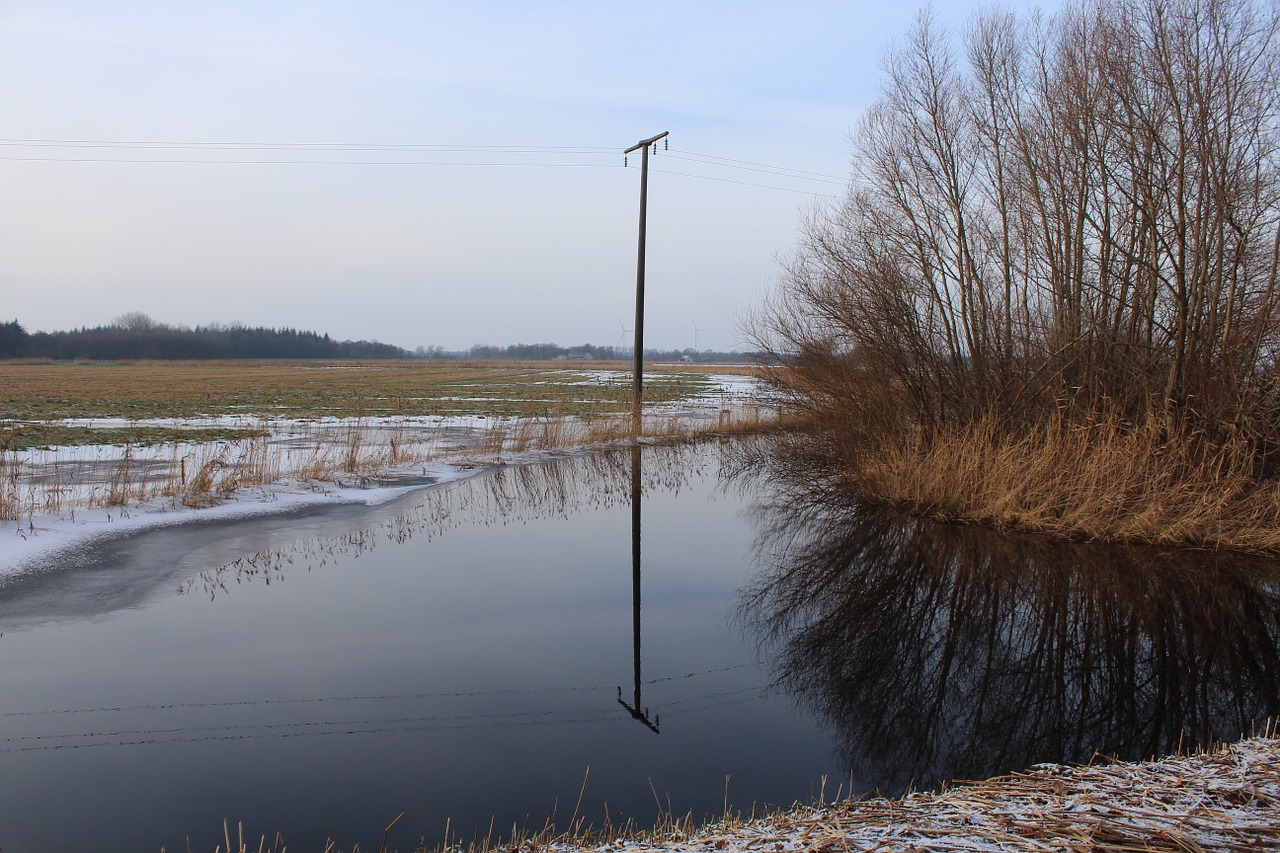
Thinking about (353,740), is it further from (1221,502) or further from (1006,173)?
(1006,173)

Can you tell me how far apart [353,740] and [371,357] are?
158264 mm

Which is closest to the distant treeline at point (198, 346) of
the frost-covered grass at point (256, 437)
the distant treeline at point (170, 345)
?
the distant treeline at point (170, 345)

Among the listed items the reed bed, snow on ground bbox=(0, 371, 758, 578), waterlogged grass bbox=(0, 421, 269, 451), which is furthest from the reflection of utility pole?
waterlogged grass bbox=(0, 421, 269, 451)

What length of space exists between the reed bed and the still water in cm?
54

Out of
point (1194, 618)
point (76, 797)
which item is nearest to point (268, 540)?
point (76, 797)

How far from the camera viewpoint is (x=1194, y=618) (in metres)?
7.97

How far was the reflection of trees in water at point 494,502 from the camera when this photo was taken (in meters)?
9.53

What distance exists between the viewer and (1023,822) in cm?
353

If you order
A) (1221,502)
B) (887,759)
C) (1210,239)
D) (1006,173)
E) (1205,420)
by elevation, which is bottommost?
(887,759)

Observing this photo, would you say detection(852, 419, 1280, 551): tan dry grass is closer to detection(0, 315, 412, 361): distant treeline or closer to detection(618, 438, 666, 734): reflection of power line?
detection(618, 438, 666, 734): reflection of power line

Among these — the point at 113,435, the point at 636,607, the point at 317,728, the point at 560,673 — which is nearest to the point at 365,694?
the point at 317,728

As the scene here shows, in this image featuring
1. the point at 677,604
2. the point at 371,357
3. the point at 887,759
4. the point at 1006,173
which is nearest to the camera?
the point at 887,759

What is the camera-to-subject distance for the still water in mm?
4797

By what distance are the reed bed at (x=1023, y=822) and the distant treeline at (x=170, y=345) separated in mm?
121754
